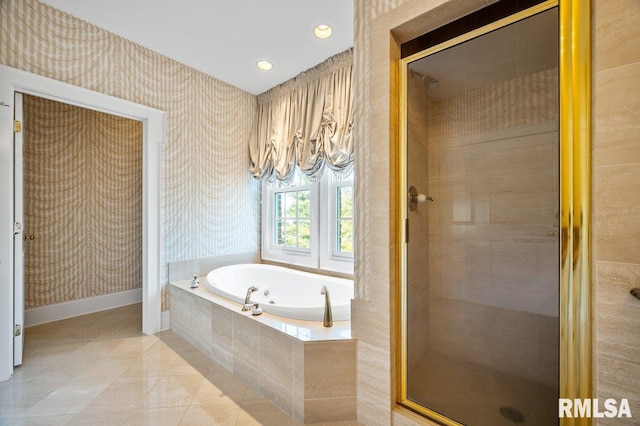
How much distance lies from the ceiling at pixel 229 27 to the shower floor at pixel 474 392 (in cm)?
231

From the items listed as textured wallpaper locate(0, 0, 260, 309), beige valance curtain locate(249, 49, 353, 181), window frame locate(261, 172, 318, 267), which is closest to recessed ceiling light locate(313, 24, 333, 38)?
beige valance curtain locate(249, 49, 353, 181)

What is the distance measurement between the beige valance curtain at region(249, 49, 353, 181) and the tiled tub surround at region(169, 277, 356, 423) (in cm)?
139

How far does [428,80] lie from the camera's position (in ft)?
4.67

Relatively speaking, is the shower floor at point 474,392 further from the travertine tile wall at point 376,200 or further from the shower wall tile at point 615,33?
the shower wall tile at point 615,33

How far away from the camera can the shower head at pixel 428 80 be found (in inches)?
55.4

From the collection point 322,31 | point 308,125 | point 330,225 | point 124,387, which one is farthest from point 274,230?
point 322,31

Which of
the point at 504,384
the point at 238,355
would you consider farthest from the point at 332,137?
the point at 504,384

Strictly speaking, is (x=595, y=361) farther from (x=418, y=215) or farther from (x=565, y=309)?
(x=418, y=215)

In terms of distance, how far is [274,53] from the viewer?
2.49m

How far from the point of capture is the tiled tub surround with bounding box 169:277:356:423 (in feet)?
4.70

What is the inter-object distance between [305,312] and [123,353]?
1.61 meters

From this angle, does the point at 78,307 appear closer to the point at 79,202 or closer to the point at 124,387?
the point at 79,202

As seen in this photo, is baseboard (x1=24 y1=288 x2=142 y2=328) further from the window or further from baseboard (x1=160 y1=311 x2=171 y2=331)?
the window

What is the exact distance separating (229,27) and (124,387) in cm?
263
